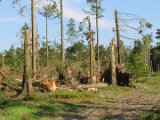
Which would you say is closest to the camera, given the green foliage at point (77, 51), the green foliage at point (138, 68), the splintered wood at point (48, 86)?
the splintered wood at point (48, 86)

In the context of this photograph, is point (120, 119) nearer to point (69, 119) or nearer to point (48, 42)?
point (69, 119)

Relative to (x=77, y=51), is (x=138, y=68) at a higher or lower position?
lower

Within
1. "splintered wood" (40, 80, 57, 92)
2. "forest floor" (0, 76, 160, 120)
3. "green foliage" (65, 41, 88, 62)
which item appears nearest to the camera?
"forest floor" (0, 76, 160, 120)

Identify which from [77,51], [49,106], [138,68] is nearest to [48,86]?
[49,106]

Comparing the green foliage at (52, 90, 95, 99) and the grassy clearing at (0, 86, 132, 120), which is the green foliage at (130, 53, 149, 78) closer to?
the grassy clearing at (0, 86, 132, 120)

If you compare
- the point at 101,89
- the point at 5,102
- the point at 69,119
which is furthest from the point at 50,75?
the point at 69,119

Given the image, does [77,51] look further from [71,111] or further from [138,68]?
[71,111]

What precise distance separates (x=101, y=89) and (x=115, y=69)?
4.20 metres

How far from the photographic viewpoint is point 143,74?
1335 inches

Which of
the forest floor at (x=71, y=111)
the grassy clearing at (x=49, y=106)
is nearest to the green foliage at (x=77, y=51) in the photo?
the grassy clearing at (x=49, y=106)

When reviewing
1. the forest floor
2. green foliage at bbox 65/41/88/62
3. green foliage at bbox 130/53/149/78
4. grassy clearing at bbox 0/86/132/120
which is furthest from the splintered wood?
green foliage at bbox 65/41/88/62

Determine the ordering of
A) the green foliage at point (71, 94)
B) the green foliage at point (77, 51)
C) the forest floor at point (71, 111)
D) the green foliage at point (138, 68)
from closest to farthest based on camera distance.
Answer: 1. the forest floor at point (71, 111)
2. the green foliage at point (71, 94)
3. the green foliage at point (138, 68)
4. the green foliage at point (77, 51)

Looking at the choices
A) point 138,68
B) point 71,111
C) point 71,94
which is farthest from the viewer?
point 138,68

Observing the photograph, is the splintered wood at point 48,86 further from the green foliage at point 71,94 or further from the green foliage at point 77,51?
the green foliage at point 77,51
